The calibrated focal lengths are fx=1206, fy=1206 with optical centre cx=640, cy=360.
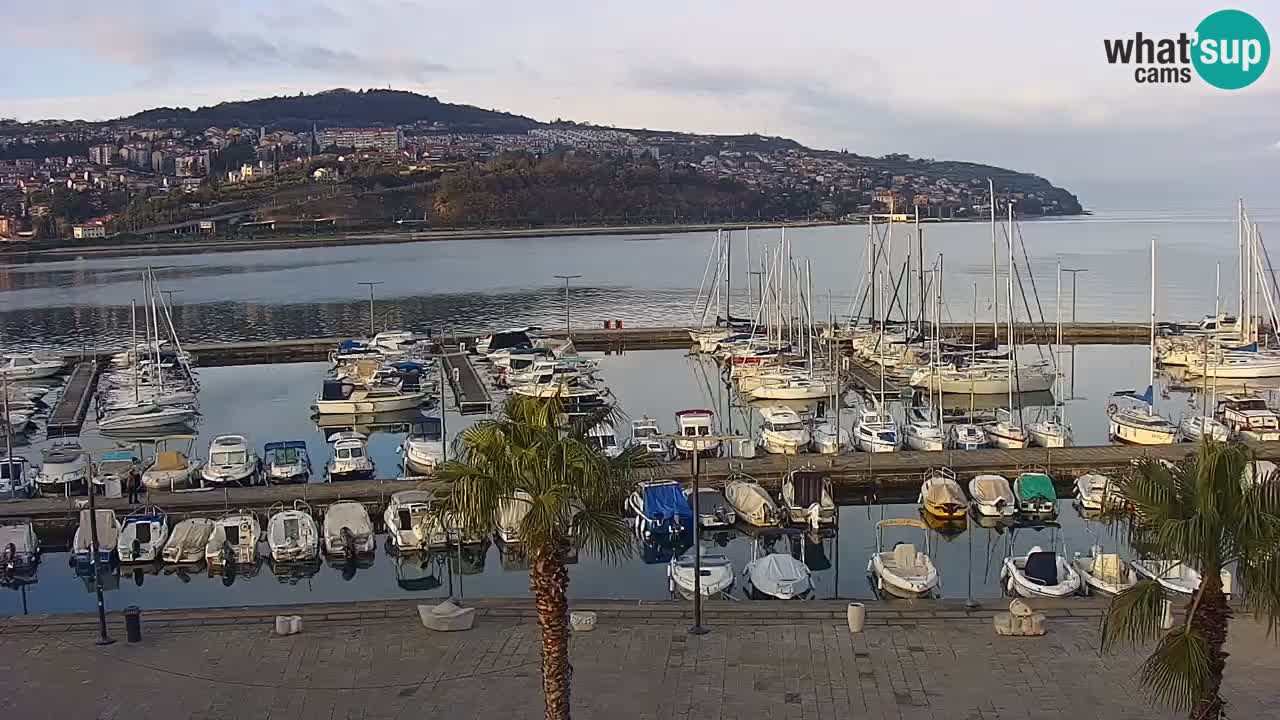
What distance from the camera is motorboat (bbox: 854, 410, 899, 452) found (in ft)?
84.2

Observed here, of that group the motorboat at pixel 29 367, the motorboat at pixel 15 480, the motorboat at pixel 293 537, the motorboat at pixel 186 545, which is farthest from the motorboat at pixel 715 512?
the motorboat at pixel 29 367

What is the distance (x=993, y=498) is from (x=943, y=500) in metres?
0.92

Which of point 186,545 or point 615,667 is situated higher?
point 615,667

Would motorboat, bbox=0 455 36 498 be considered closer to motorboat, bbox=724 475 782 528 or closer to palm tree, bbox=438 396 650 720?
motorboat, bbox=724 475 782 528

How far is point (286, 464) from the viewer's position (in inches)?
958

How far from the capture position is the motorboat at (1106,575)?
1573 centimetres

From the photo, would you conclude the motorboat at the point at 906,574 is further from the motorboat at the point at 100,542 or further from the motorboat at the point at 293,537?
the motorboat at the point at 100,542

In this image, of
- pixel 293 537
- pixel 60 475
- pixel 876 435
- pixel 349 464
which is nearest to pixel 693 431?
pixel 876 435

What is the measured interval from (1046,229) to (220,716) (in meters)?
200

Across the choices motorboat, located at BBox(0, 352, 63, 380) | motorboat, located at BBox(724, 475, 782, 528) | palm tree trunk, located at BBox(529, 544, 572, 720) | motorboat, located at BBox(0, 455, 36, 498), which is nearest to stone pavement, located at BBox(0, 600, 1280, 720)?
palm tree trunk, located at BBox(529, 544, 572, 720)

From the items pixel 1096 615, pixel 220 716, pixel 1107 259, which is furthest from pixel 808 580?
pixel 1107 259

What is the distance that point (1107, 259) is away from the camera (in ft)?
377

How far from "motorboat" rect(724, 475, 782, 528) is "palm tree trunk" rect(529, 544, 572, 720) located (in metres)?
11.9

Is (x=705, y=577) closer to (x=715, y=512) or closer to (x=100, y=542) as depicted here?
(x=715, y=512)
